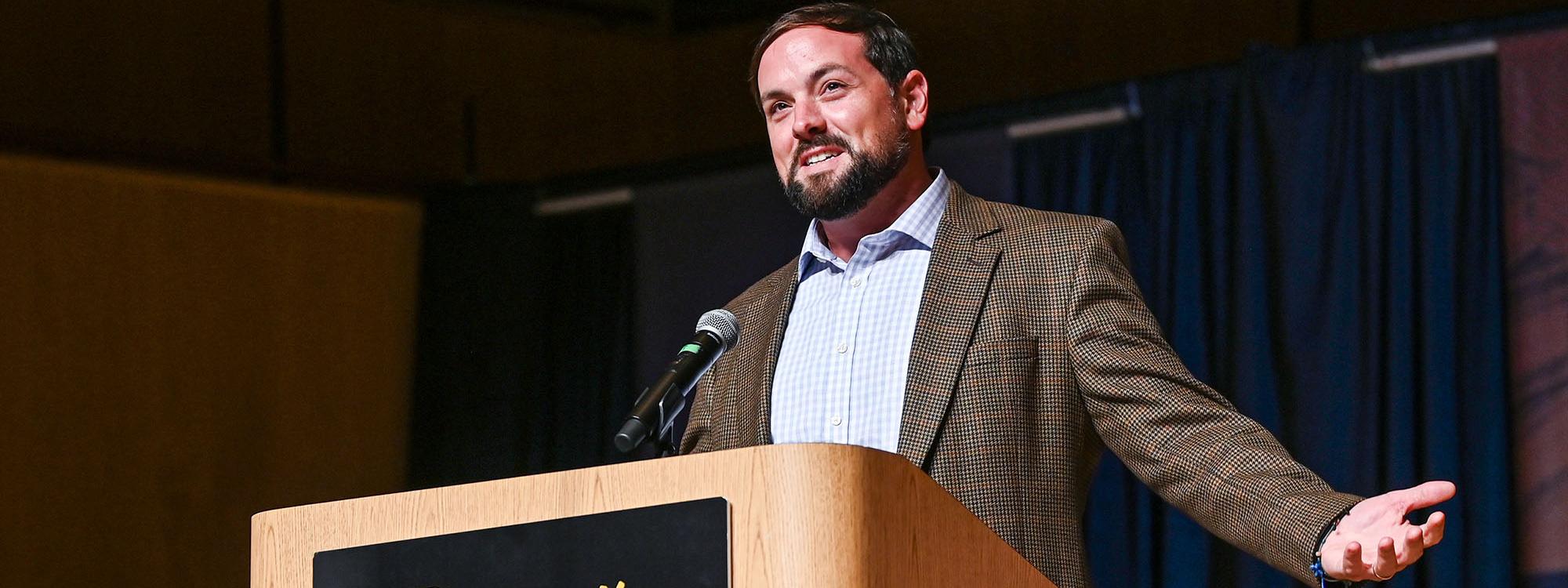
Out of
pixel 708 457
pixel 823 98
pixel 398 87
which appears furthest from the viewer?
pixel 398 87

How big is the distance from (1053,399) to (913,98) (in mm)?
437

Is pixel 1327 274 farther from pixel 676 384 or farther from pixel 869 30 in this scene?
pixel 676 384

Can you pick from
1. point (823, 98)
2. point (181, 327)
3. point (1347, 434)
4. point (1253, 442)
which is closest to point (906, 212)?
point (823, 98)

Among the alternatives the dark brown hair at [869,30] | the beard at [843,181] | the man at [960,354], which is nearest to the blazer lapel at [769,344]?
the man at [960,354]

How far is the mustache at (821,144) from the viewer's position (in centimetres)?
→ 219

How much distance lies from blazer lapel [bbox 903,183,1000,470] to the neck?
0.23 feet

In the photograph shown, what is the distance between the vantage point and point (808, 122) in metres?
2.18

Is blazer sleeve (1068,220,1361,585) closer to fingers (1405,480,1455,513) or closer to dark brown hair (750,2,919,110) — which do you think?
fingers (1405,480,1455,513)

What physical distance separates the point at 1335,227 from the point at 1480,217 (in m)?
0.31

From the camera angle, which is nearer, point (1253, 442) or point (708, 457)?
point (708, 457)

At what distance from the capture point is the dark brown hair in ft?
7.30

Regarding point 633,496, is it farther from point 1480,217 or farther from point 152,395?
point 152,395

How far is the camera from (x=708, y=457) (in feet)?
5.09

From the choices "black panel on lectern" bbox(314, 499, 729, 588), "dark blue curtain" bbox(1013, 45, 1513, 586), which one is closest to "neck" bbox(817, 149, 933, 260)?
"black panel on lectern" bbox(314, 499, 729, 588)
